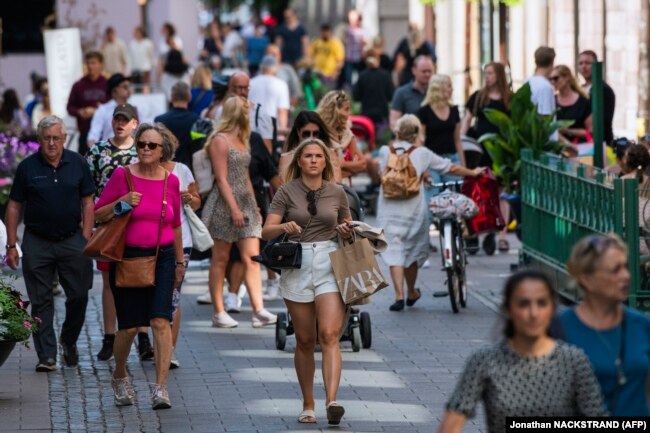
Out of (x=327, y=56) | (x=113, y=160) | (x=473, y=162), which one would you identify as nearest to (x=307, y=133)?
(x=113, y=160)

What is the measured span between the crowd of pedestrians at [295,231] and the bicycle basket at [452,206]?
12cm

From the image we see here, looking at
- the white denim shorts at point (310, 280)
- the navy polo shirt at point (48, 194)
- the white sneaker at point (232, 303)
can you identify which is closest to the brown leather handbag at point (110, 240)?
the white denim shorts at point (310, 280)

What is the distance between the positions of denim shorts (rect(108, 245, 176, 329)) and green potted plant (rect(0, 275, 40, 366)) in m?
0.68

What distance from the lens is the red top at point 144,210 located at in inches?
381

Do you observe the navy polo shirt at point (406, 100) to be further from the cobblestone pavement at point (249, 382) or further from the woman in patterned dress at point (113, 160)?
the woman in patterned dress at point (113, 160)

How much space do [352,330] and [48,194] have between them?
7.62 feet

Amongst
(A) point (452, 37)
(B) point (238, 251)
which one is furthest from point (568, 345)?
(A) point (452, 37)

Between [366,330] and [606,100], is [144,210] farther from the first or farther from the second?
[606,100]

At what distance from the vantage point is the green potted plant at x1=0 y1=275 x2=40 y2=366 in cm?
1001

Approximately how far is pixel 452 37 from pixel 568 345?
1085 inches

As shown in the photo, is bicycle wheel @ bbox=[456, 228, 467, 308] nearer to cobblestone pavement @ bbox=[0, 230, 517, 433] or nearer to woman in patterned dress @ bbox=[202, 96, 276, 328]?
cobblestone pavement @ bbox=[0, 230, 517, 433]

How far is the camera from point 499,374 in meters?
5.63

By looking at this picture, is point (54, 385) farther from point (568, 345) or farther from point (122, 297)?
point (568, 345)

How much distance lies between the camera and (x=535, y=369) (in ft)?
18.3
